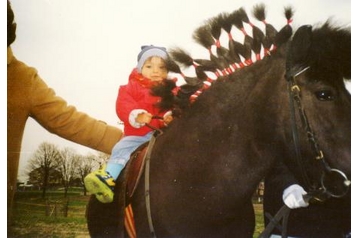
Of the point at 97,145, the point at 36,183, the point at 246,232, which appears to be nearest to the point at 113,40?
the point at 97,145

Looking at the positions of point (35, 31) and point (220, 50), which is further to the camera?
point (35, 31)

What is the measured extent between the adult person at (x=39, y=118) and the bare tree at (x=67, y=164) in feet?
0.21

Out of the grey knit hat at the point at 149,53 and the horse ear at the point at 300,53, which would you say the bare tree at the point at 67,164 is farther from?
the horse ear at the point at 300,53

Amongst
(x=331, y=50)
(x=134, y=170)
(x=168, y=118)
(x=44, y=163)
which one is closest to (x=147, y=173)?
(x=134, y=170)

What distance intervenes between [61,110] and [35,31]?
1.45ft

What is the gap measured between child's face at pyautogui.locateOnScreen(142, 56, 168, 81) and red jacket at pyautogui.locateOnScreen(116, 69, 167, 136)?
0.03 meters

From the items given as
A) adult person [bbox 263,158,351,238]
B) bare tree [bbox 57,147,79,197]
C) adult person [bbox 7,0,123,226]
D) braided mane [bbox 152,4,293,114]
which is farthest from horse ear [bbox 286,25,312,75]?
bare tree [bbox 57,147,79,197]

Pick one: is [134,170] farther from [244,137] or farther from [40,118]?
[40,118]

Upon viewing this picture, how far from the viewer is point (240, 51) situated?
63.8 inches

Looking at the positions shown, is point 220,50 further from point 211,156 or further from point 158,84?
point 211,156

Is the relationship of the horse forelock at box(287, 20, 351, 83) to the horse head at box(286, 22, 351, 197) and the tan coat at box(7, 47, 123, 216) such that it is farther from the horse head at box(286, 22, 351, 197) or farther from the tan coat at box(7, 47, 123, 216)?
the tan coat at box(7, 47, 123, 216)

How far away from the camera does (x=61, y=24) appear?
193cm

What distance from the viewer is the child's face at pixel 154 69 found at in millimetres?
1765

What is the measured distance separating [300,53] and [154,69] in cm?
69
